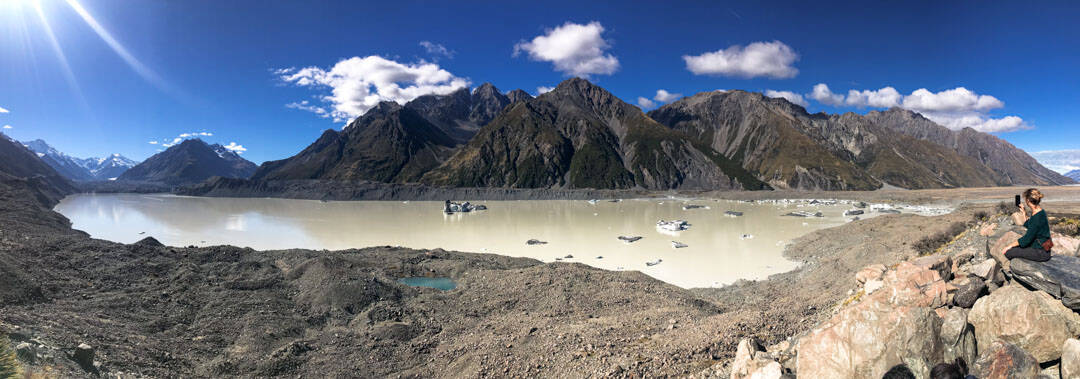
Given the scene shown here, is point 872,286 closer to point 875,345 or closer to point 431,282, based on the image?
point 875,345

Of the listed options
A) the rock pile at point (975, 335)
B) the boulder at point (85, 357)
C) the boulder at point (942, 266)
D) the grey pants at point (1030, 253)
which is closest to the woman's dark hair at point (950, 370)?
the rock pile at point (975, 335)

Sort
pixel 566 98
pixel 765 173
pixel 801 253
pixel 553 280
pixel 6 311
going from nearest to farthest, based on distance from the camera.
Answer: pixel 6 311 < pixel 553 280 < pixel 801 253 < pixel 765 173 < pixel 566 98

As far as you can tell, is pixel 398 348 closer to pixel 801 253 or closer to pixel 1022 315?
pixel 1022 315

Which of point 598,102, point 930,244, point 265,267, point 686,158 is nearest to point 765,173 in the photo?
point 686,158

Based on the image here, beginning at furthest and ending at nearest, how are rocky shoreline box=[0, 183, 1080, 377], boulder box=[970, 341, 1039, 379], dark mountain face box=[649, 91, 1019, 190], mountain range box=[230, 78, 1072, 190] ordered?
1. mountain range box=[230, 78, 1072, 190]
2. dark mountain face box=[649, 91, 1019, 190]
3. rocky shoreline box=[0, 183, 1080, 377]
4. boulder box=[970, 341, 1039, 379]

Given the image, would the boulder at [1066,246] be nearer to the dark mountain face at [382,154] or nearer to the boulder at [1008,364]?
the boulder at [1008,364]

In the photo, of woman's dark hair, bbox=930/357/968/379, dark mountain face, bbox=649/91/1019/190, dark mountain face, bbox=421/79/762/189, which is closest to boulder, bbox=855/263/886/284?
woman's dark hair, bbox=930/357/968/379

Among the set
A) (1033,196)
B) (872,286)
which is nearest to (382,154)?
(872,286)

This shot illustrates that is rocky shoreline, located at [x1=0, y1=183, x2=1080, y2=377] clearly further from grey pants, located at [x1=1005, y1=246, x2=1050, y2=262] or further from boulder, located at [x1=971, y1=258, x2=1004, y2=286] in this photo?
grey pants, located at [x1=1005, y1=246, x2=1050, y2=262]
